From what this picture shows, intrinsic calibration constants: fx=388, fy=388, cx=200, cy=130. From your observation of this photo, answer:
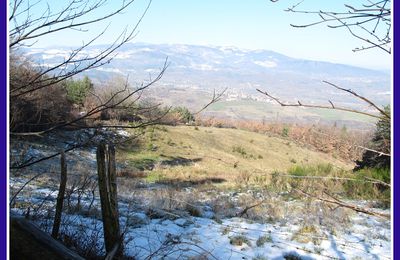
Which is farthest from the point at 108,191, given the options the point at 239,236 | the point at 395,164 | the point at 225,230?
the point at 225,230

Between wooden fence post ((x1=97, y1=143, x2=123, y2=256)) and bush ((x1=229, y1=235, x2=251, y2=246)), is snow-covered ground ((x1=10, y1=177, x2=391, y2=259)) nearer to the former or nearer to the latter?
bush ((x1=229, y1=235, x2=251, y2=246))

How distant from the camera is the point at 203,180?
15.0 metres

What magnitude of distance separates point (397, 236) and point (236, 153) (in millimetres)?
27825

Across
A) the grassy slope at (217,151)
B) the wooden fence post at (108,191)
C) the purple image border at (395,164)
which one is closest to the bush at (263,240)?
the wooden fence post at (108,191)

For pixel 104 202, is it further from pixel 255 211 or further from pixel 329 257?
pixel 255 211

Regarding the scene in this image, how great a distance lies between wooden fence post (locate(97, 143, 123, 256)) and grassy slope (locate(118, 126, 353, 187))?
52.2ft

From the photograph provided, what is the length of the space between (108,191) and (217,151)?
25065mm

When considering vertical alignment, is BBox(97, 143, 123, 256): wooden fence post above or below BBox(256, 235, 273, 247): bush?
above

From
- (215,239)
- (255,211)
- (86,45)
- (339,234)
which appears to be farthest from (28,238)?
(255,211)

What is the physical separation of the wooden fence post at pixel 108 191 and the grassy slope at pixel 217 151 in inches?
627

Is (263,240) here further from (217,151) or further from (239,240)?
(217,151)

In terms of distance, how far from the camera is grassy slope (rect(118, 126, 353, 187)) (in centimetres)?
2117

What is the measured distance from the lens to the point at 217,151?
27344mm

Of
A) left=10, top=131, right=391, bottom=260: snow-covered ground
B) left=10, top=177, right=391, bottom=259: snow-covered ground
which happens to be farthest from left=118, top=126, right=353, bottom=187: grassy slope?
left=10, top=177, right=391, bottom=259: snow-covered ground
